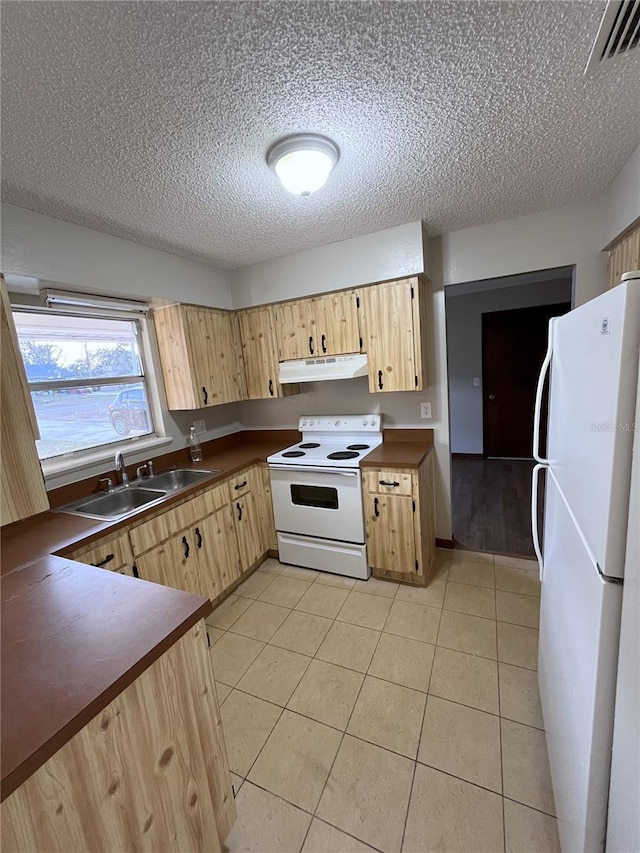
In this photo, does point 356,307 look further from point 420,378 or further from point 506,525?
point 506,525

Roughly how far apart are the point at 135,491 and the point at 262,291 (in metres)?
1.81

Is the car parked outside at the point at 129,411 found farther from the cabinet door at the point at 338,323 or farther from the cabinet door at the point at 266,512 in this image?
the cabinet door at the point at 338,323

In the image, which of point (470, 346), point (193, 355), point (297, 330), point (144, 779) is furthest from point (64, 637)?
point (470, 346)

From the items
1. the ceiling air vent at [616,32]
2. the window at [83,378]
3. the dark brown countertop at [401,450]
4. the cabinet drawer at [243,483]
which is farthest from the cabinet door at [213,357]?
the ceiling air vent at [616,32]

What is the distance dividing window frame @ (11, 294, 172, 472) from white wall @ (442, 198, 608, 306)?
237 cm

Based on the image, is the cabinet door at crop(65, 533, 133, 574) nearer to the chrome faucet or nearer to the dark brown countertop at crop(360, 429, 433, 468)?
the chrome faucet

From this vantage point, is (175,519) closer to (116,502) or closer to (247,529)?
(116,502)

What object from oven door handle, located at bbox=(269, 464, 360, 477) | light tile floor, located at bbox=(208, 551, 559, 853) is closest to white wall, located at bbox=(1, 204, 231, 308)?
oven door handle, located at bbox=(269, 464, 360, 477)

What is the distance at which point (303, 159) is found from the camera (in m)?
1.40

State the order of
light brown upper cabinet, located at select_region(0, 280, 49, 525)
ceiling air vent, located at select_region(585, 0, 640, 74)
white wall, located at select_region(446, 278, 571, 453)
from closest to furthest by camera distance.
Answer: ceiling air vent, located at select_region(585, 0, 640, 74) < light brown upper cabinet, located at select_region(0, 280, 49, 525) < white wall, located at select_region(446, 278, 571, 453)

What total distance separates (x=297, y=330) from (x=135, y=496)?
1.71m

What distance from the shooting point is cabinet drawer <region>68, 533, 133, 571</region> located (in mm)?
1638

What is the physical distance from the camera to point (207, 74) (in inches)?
41.1

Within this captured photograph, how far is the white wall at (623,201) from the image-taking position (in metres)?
1.60
